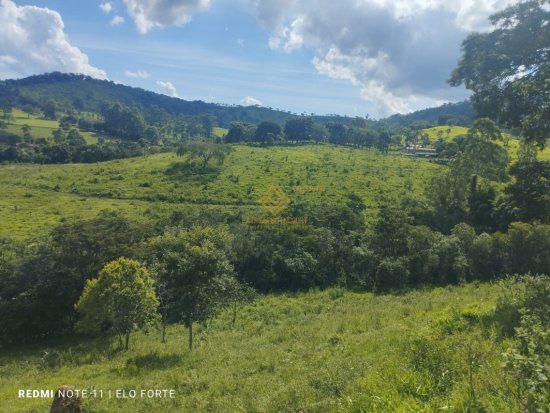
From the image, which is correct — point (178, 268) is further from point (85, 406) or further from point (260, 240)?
point (260, 240)

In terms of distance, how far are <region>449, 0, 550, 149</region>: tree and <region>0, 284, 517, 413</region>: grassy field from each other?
7.46 m

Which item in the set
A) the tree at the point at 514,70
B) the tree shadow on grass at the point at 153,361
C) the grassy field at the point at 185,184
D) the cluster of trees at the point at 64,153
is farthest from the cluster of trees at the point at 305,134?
the tree shadow on grass at the point at 153,361

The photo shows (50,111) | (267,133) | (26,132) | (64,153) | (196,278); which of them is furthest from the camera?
(50,111)

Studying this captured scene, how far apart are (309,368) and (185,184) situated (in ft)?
230

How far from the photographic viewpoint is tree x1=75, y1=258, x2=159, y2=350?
22125mm

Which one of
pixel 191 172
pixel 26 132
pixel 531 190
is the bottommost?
pixel 191 172

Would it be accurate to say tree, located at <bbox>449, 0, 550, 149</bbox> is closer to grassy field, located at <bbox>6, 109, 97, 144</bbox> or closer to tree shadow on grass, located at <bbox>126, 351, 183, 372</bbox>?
tree shadow on grass, located at <bbox>126, 351, 183, 372</bbox>

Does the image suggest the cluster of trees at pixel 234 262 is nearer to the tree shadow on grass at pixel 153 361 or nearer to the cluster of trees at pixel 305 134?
the tree shadow on grass at pixel 153 361

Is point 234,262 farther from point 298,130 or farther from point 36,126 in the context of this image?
point 36,126

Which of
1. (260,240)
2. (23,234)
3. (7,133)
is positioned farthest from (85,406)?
(7,133)

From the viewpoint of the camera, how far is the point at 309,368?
1268cm

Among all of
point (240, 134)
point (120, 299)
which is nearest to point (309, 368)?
point (120, 299)

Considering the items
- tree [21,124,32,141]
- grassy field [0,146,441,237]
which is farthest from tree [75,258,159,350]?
tree [21,124,32,141]

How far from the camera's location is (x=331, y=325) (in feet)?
63.9
